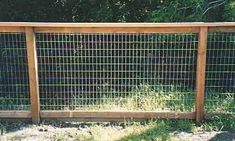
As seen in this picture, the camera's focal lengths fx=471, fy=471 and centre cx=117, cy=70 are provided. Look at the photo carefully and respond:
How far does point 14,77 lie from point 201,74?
9.02 ft

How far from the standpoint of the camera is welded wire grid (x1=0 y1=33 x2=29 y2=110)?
697 centimetres

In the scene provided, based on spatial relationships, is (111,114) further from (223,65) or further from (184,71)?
(223,65)

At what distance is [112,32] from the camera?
255 inches

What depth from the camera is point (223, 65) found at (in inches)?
272

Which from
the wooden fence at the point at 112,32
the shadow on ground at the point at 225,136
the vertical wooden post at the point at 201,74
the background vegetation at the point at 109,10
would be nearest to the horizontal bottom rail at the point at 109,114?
the wooden fence at the point at 112,32

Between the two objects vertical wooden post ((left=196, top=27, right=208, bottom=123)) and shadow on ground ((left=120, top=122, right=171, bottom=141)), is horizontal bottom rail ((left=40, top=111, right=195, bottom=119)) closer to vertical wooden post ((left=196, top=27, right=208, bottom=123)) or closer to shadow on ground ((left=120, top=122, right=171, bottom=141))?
vertical wooden post ((left=196, top=27, right=208, bottom=123))

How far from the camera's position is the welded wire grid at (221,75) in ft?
22.5

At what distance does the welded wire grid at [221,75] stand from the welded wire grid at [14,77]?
2720 millimetres

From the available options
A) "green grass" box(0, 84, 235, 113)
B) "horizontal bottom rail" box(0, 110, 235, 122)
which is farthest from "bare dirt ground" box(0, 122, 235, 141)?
"green grass" box(0, 84, 235, 113)

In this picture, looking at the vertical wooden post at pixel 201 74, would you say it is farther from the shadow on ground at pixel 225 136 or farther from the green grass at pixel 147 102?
A: the shadow on ground at pixel 225 136

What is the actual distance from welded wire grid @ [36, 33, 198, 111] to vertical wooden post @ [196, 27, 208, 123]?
0.63 feet

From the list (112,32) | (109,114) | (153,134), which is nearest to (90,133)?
(109,114)

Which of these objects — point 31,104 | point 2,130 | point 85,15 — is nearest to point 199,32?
point 31,104

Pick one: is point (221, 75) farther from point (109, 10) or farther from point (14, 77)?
point (109, 10)
